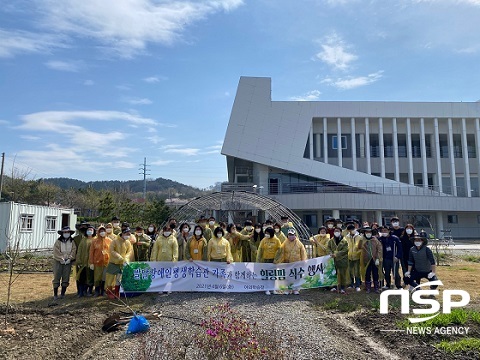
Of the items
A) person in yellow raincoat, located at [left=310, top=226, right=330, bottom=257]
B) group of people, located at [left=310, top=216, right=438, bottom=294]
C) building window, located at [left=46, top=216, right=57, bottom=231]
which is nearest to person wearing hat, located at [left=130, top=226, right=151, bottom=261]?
person in yellow raincoat, located at [left=310, top=226, right=330, bottom=257]

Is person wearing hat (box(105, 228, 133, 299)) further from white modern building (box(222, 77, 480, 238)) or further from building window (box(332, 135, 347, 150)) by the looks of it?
building window (box(332, 135, 347, 150))

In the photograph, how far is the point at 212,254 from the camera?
32.3ft

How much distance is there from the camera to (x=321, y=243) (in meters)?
10.3

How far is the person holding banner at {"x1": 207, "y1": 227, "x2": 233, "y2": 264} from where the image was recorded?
9828mm

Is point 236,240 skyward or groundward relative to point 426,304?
skyward

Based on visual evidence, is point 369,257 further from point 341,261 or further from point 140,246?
point 140,246

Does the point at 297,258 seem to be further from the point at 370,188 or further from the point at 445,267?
the point at 370,188

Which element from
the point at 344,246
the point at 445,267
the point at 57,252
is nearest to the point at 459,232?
the point at 445,267

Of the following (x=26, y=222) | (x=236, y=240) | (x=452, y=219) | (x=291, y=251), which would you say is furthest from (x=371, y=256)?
(x=452, y=219)

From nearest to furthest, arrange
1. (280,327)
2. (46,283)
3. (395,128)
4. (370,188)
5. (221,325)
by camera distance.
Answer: (221,325)
(280,327)
(46,283)
(370,188)
(395,128)

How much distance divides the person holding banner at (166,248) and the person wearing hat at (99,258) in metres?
1.22

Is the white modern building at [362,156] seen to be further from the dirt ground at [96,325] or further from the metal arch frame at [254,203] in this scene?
the dirt ground at [96,325]

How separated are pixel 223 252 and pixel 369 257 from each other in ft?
13.1

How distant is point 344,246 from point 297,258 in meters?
1.35
